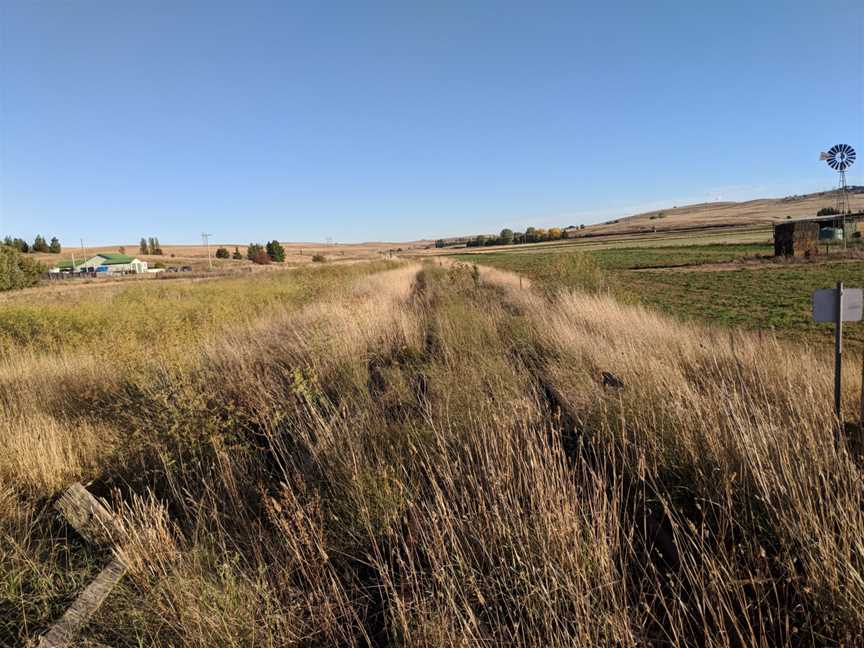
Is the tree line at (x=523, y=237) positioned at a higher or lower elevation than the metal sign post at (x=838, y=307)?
higher

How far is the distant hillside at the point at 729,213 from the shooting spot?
364 feet

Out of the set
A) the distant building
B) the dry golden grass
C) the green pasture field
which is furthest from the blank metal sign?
the dry golden grass

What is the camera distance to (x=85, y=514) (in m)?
3.04

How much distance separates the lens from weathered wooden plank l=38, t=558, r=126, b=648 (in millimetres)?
2154

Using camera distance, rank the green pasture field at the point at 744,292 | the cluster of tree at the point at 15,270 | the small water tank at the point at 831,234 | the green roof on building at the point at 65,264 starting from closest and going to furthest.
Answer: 1. the green pasture field at the point at 744,292
2. the small water tank at the point at 831,234
3. the cluster of tree at the point at 15,270
4. the green roof on building at the point at 65,264

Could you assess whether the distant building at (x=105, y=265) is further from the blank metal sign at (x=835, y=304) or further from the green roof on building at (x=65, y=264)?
the blank metal sign at (x=835, y=304)

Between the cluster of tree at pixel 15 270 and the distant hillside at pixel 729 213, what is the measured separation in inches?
5008

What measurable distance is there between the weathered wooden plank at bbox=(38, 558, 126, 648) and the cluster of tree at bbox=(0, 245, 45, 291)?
61809 mm

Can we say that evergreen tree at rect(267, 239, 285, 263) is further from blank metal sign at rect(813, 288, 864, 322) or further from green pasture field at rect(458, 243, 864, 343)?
blank metal sign at rect(813, 288, 864, 322)

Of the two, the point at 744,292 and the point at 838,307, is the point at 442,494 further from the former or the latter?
the point at 744,292

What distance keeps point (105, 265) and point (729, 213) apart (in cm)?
17565

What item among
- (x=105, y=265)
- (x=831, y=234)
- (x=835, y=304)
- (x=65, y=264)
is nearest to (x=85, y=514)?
(x=835, y=304)

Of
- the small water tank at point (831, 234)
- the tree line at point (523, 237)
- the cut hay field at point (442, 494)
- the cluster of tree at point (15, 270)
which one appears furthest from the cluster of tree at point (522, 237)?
the cut hay field at point (442, 494)

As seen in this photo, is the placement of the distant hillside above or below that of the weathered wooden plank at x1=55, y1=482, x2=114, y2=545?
above
